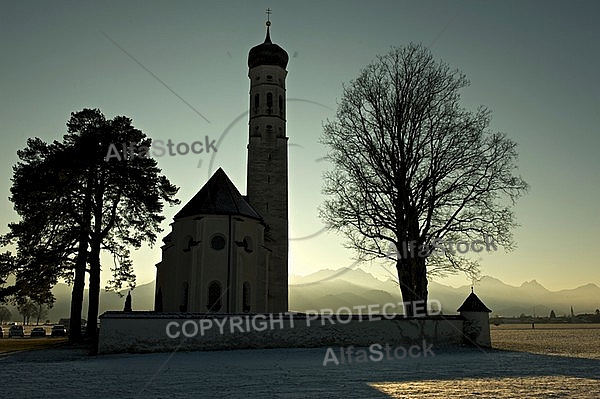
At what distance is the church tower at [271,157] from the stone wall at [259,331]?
16.9m

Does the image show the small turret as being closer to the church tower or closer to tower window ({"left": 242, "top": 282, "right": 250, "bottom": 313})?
tower window ({"left": 242, "top": 282, "right": 250, "bottom": 313})

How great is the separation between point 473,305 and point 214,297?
15.4 metres

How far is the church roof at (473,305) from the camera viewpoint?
2538cm

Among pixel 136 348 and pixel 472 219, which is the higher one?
pixel 472 219

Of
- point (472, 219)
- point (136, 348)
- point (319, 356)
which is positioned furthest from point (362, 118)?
point (136, 348)

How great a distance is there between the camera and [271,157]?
146 feet

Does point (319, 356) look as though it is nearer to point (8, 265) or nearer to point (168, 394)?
point (168, 394)

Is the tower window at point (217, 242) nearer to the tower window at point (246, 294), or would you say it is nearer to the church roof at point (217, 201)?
the church roof at point (217, 201)

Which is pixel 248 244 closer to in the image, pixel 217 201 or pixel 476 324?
pixel 217 201

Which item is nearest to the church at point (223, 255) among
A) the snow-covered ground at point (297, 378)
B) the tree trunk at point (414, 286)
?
the tree trunk at point (414, 286)

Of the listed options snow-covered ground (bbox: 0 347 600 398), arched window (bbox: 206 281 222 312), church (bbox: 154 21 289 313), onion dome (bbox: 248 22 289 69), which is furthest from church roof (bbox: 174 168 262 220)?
snow-covered ground (bbox: 0 347 600 398)

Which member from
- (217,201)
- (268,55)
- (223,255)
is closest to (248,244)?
(223,255)

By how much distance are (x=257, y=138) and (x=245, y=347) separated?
2516 centimetres

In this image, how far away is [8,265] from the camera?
1135 inches
